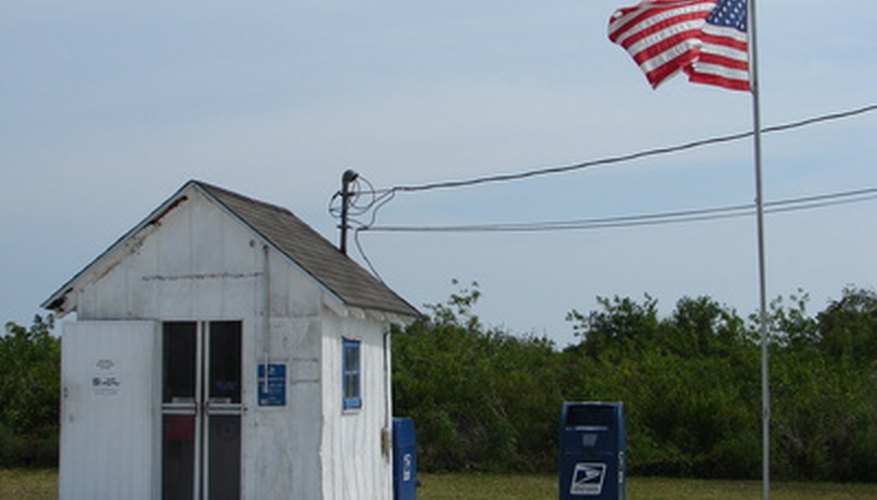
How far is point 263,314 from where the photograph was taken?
1266 centimetres

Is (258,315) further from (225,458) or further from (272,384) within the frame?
(225,458)

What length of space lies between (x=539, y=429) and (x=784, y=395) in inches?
167

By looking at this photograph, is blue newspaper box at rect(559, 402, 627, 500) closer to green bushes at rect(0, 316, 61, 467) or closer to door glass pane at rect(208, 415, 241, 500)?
door glass pane at rect(208, 415, 241, 500)

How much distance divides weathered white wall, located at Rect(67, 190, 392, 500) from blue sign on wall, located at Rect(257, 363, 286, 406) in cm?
6

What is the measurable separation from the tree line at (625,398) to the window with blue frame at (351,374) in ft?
28.2

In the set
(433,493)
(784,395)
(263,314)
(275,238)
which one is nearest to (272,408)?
(263,314)

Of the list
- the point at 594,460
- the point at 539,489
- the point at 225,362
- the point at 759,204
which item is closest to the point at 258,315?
the point at 225,362

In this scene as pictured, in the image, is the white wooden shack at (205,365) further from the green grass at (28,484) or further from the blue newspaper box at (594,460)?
the green grass at (28,484)

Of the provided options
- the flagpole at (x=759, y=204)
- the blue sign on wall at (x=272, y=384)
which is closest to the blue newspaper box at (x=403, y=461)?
the blue sign on wall at (x=272, y=384)

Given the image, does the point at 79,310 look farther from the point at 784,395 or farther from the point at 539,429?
the point at 784,395

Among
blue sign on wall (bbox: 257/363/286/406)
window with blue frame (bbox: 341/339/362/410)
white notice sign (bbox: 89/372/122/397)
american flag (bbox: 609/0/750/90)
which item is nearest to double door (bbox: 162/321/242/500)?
blue sign on wall (bbox: 257/363/286/406)

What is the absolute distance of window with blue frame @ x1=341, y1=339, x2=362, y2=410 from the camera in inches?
520

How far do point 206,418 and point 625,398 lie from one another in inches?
439

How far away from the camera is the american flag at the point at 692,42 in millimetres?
12297
